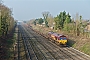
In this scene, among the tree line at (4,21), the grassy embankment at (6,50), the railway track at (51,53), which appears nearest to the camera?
the grassy embankment at (6,50)

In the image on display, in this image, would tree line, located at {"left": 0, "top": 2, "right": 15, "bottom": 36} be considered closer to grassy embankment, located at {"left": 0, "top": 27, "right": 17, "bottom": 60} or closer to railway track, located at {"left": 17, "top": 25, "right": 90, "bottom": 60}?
grassy embankment, located at {"left": 0, "top": 27, "right": 17, "bottom": 60}

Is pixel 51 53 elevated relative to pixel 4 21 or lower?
lower

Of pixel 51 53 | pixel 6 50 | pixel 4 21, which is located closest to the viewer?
pixel 51 53

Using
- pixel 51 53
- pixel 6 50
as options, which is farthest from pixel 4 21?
pixel 51 53

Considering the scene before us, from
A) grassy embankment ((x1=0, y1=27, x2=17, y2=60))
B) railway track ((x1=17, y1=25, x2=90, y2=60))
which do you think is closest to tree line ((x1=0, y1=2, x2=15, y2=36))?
grassy embankment ((x1=0, y1=27, x2=17, y2=60))

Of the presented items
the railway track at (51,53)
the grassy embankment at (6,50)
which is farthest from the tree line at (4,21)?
the railway track at (51,53)

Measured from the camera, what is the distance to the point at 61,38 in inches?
1706

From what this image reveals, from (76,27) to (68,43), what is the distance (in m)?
14.1

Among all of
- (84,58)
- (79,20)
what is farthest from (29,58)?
(79,20)

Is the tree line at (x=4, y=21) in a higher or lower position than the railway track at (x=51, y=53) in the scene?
higher

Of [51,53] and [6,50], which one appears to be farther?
[6,50]

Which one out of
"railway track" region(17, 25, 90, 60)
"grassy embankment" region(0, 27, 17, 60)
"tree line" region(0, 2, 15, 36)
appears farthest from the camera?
"tree line" region(0, 2, 15, 36)

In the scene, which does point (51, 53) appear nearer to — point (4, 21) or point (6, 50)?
point (6, 50)

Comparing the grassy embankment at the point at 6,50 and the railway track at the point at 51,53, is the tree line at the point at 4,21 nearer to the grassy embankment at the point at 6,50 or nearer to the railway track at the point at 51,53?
the grassy embankment at the point at 6,50
